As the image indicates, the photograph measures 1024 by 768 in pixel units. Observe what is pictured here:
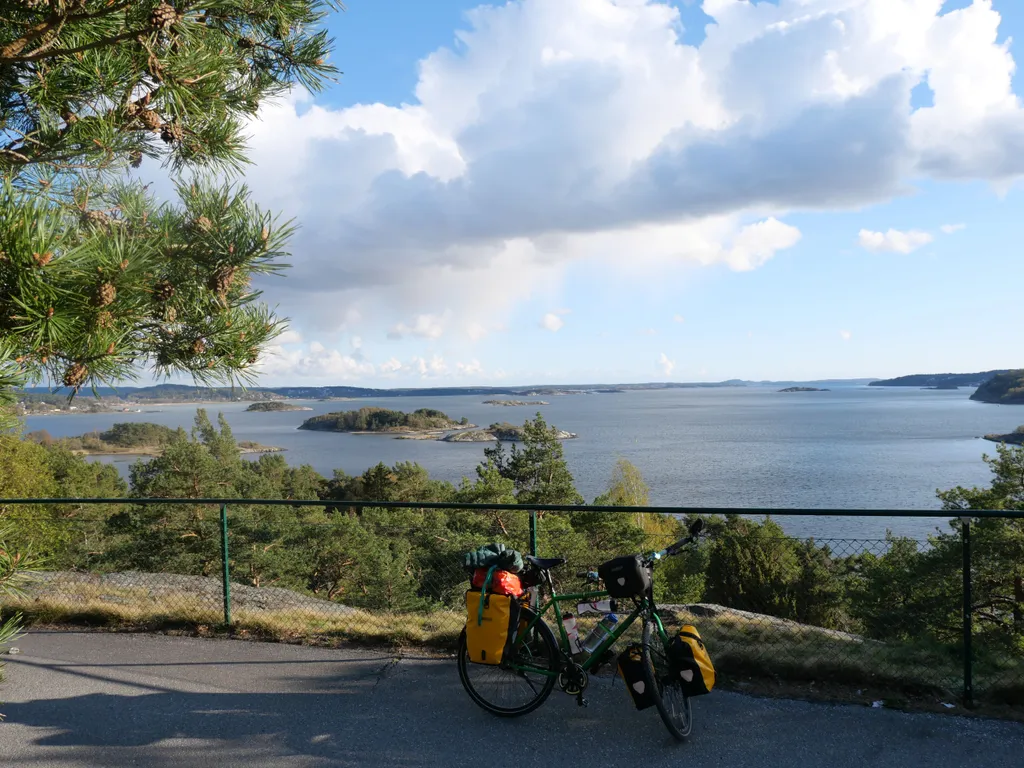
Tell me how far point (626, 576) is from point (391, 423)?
467 ft

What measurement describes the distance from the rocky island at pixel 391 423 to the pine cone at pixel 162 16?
132 metres

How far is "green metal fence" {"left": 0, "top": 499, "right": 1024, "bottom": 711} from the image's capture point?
14.6 ft

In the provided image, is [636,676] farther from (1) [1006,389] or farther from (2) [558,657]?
(1) [1006,389]

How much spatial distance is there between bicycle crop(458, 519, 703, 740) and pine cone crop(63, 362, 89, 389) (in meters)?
2.36

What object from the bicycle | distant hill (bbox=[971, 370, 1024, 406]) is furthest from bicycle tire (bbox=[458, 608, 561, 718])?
distant hill (bbox=[971, 370, 1024, 406])

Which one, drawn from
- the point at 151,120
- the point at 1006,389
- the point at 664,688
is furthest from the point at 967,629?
the point at 1006,389

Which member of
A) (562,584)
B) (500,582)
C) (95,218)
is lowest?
(562,584)

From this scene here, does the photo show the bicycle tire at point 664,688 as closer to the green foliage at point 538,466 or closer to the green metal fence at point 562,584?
the green metal fence at point 562,584

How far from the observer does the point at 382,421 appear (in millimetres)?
144500

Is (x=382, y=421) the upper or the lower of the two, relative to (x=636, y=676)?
lower

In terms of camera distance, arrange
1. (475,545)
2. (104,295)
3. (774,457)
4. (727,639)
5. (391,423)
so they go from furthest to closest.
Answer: (391,423) → (774,457) → (475,545) → (727,639) → (104,295)

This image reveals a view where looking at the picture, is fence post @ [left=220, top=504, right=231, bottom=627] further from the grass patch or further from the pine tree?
the pine tree

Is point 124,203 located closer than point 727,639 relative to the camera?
Yes

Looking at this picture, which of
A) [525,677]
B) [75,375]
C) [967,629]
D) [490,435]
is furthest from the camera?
[490,435]
